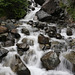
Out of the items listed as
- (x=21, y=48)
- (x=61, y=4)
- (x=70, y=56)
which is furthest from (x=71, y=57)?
(x=61, y=4)

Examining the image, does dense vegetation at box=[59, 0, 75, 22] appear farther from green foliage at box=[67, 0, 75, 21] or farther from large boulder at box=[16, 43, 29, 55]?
large boulder at box=[16, 43, 29, 55]

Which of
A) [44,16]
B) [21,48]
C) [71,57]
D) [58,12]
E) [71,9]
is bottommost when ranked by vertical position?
[71,57]

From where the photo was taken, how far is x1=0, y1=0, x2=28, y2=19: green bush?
1002cm

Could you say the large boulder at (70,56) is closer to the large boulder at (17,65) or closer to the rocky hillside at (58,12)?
the large boulder at (17,65)

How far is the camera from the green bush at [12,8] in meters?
10.0

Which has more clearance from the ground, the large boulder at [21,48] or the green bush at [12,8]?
the green bush at [12,8]

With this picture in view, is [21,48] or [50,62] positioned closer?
[50,62]

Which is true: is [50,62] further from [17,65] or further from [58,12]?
[58,12]

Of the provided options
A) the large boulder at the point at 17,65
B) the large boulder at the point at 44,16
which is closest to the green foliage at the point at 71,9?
the large boulder at the point at 44,16

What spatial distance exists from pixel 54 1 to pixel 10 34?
6835mm

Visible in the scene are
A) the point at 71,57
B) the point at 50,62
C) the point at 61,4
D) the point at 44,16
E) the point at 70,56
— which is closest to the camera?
the point at 50,62

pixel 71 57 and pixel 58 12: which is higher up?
pixel 58 12

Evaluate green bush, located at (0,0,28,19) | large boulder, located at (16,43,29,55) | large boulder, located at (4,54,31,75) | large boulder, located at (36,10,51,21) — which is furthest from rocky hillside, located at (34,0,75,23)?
large boulder, located at (4,54,31,75)

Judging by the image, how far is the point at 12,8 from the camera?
1055cm
